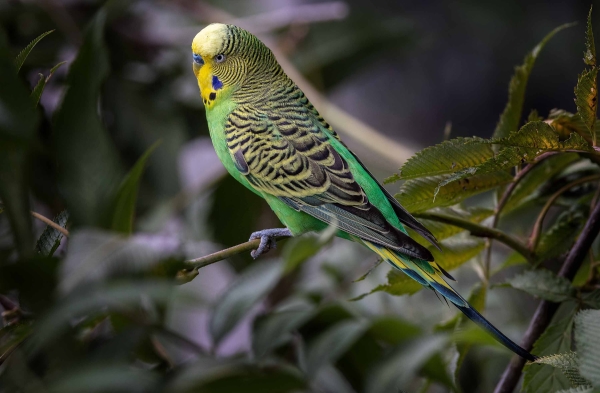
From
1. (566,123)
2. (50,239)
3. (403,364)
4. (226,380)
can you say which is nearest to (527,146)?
(566,123)

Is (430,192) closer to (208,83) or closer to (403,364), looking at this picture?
(403,364)

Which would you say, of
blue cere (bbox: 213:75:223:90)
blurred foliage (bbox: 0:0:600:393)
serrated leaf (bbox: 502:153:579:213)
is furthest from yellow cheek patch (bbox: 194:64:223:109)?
serrated leaf (bbox: 502:153:579:213)

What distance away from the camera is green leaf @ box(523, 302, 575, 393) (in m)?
0.69

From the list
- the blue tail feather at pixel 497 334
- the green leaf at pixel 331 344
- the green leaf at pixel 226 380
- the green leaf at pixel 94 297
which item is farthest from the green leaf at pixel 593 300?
the green leaf at pixel 94 297

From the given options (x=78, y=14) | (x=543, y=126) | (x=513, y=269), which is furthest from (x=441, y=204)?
(x=78, y=14)

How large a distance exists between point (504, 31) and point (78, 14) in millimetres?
1662

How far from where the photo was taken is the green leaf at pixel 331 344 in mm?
526

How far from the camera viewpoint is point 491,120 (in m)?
2.57

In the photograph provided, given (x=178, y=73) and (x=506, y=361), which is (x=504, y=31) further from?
(x=506, y=361)

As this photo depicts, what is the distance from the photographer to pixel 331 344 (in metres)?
0.54

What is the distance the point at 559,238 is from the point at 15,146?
69 cm

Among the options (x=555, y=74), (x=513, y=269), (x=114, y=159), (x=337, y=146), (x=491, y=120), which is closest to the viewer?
(x=114, y=159)

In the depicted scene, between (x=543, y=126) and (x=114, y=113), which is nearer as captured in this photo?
(x=543, y=126)

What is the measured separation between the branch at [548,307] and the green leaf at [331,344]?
31 centimetres
